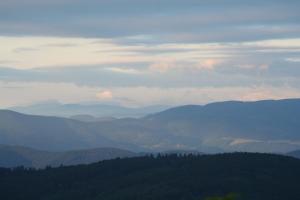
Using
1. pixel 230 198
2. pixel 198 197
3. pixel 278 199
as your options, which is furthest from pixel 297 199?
pixel 230 198

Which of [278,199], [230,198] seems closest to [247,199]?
[278,199]

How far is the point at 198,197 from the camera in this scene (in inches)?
7835

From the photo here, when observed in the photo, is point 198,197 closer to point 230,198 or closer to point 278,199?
point 278,199

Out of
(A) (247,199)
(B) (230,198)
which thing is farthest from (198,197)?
(B) (230,198)

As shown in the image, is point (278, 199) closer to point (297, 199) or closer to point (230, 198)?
point (297, 199)

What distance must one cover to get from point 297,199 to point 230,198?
147m

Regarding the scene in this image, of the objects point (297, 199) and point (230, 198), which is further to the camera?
point (297, 199)

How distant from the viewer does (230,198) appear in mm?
55125

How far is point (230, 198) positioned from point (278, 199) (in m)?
148

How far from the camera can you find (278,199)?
199500 mm

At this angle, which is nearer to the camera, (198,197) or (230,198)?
(230,198)

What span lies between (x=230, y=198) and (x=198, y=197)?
145 metres

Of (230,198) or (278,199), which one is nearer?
(230,198)

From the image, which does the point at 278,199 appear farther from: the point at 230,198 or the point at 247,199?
the point at 230,198
